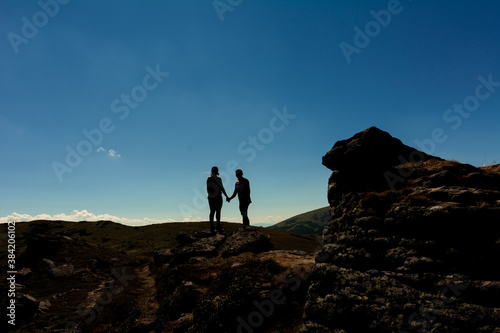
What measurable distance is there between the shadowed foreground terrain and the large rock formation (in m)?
0.03

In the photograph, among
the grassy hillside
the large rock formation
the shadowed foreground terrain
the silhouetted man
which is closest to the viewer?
the large rock formation

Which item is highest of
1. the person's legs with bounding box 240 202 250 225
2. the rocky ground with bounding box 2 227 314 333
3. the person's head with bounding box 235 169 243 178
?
the person's head with bounding box 235 169 243 178

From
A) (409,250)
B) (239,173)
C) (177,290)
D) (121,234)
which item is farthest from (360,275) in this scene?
(121,234)

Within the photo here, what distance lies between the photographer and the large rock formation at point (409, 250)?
5785 millimetres

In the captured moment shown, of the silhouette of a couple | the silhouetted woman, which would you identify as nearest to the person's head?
the silhouette of a couple

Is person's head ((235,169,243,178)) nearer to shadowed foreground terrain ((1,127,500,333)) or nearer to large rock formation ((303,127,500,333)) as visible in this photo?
shadowed foreground terrain ((1,127,500,333))

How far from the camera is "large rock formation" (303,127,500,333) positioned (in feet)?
19.0

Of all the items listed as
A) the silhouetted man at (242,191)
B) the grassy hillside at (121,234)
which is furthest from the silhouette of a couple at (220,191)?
the grassy hillside at (121,234)

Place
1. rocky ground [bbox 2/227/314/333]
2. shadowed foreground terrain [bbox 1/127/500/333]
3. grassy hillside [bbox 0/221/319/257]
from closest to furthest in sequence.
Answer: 1. shadowed foreground terrain [bbox 1/127/500/333]
2. rocky ground [bbox 2/227/314/333]
3. grassy hillside [bbox 0/221/319/257]

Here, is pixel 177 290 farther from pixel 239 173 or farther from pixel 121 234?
pixel 121 234

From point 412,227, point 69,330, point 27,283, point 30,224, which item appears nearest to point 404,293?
point 412,227

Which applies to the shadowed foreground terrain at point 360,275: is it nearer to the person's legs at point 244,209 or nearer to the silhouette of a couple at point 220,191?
the person's legs at point 244,209

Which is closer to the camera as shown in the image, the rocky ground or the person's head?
the rocky ground

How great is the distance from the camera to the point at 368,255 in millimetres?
7637
